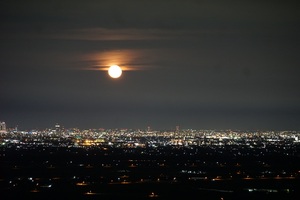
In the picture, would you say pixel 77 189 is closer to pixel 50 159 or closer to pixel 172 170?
pixel 172 170

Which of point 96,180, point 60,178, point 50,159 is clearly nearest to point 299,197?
point 96,180

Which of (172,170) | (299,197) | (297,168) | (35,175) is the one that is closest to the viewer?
(299,197)

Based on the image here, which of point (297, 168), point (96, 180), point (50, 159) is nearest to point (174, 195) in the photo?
point (96, 180)

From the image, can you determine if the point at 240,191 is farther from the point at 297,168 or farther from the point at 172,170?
the point at 297,168

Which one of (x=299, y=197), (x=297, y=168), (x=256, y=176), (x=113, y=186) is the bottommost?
(x=299, y=197)

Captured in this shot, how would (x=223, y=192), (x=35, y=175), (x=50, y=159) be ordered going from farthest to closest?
(x=50, y=159) → (x=35, y=175) → (x=223, y=192)

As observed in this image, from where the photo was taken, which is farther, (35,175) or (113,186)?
(35,175)

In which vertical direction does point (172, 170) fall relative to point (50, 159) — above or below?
below

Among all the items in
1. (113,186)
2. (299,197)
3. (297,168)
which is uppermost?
(297,168)

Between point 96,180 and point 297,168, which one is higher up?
point 297,168
